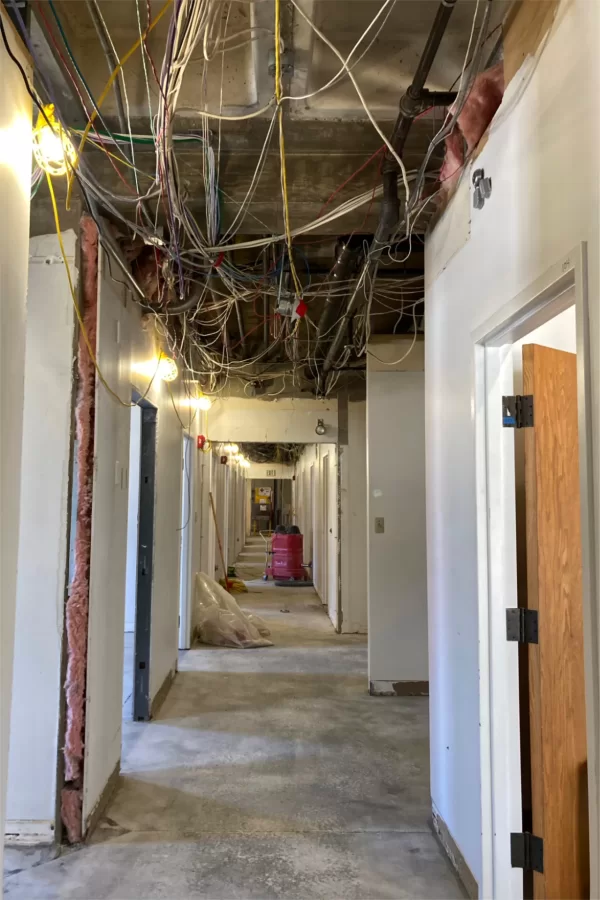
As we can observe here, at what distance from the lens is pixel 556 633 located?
1751 millimetres

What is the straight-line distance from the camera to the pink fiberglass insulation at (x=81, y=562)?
2199mm

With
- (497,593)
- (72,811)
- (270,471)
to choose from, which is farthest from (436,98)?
(270,471)

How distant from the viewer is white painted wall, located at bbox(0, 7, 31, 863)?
1253 mm

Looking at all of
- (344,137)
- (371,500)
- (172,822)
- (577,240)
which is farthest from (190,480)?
(577,240)

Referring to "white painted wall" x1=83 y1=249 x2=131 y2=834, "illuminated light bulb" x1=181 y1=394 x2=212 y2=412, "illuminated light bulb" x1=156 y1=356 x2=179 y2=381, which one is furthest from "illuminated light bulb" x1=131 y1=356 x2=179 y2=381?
"illuminated light bulb" x1=181 y1=394 x2=212 y2=412

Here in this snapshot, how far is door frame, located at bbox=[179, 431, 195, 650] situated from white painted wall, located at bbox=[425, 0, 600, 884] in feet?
9.60

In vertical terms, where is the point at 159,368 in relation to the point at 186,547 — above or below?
above

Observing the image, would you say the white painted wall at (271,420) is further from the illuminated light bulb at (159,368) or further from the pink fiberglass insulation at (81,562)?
the pink fiberglass insulation at (81,562)

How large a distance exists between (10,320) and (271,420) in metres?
4.65

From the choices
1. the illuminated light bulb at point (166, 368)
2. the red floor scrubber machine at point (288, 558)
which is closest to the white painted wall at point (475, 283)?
the illuminated light bulb at point (166, 368)

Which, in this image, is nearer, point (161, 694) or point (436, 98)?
point (436, 98)

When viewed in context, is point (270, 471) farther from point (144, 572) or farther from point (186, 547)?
point (144, 572)

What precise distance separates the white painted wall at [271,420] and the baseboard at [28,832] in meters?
4.00

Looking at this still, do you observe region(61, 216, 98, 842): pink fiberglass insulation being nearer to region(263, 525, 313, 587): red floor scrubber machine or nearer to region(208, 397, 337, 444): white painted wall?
region(208, 397, 337, 444): white painted wall
